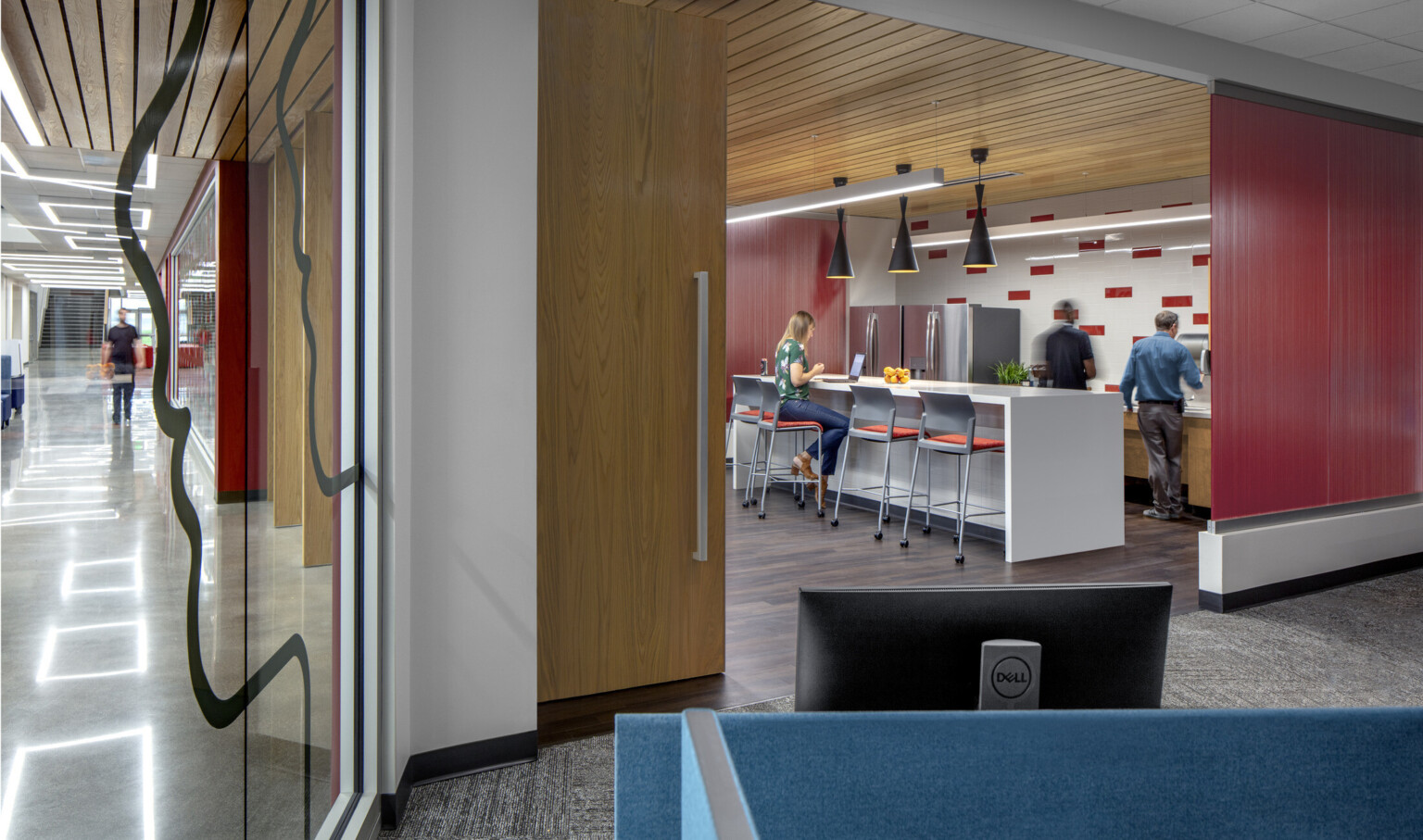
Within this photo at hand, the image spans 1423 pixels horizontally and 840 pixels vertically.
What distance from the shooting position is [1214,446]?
4766 mm

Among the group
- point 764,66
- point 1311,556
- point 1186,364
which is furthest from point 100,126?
point 1186,364

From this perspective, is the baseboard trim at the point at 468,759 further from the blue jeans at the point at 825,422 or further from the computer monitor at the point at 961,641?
the blue jeans at the point at 825,422

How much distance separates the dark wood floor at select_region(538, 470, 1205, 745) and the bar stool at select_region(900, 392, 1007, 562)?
0.21m

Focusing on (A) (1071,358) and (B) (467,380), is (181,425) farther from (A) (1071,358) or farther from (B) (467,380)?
(A) (1071,358)

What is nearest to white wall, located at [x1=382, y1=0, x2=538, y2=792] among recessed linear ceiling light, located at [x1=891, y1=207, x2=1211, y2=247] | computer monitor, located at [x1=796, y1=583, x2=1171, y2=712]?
computer monitor, located at [x1=796, y1=583, x2=1171, y2=712]

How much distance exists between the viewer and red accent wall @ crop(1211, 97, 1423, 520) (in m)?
4.78

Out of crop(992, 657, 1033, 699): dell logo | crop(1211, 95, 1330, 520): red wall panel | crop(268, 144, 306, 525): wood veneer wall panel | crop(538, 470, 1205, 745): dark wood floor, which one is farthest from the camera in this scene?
crop(1211, 95, 1330, 520): red wall panel

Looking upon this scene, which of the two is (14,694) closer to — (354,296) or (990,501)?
(354,296)

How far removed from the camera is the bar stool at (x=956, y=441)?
18.9ft

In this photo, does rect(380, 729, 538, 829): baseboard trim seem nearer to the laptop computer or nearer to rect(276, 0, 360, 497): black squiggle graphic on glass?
rect(276, 0, 360, 497): black squiggle graphic on glass

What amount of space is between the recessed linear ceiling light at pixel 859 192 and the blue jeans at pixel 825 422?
153cm

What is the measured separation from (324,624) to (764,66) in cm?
389

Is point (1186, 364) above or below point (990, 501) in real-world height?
above

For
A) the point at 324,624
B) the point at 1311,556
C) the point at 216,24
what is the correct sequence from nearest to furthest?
the point at 216,24 < the point at 324,624 < the point at 1311,556
